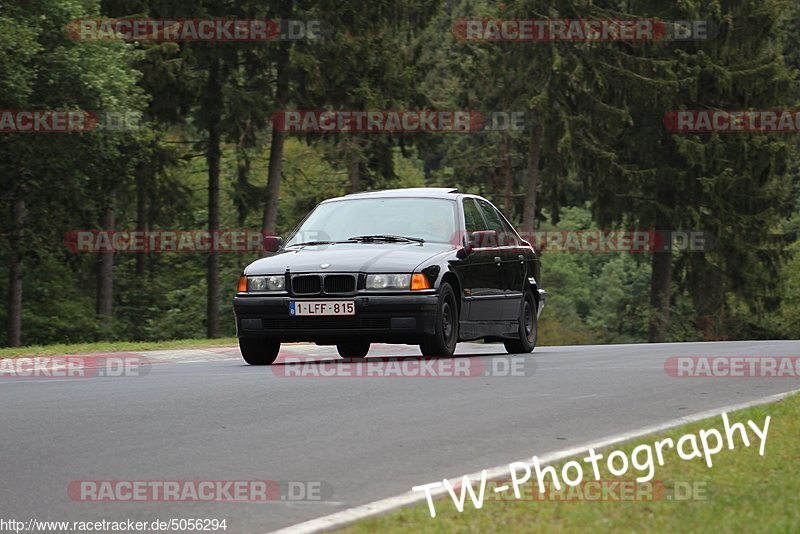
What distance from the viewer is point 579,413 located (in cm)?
1003

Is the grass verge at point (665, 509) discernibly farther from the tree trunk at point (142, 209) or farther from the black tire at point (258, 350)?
the tree trunk at point (142, 209)

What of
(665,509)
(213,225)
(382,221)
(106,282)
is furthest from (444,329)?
(106,282)

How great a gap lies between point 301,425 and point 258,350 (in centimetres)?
545

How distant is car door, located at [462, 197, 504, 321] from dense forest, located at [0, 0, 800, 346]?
50.0 ft

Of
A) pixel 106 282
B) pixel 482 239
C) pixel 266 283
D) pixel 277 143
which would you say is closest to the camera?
pixel 266 283

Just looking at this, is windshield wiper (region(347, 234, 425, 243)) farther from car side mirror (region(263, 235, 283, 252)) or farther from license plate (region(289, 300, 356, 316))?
license plate (region(289, 300, 356, 316))

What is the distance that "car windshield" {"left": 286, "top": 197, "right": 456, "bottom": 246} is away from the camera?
48.9ft

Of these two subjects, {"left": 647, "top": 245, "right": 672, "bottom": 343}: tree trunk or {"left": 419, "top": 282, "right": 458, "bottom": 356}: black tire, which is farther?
{"left": 647, "top": 245, "right": 672, "bottom": 343}: tree trunk

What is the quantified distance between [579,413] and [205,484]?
12.3 feet

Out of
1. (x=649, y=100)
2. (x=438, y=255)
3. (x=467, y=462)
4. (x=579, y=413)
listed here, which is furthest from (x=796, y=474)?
(x=649, y=100)

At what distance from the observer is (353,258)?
45.1 ft

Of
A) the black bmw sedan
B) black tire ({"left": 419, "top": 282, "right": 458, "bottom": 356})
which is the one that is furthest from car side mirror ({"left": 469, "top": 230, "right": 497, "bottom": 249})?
black tire ({"left": 419, "top": 282, "right": 458, "bottom": 356})

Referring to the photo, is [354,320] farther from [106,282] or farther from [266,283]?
[106,282]

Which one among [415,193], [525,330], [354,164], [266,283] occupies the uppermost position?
[415,193]
